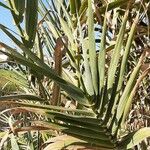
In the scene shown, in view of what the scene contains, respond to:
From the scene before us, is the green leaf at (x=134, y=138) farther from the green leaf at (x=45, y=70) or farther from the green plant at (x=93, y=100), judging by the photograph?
the green leaf at (x=45, y=70)

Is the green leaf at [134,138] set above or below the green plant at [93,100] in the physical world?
below

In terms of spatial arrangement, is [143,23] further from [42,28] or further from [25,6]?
[25,6]

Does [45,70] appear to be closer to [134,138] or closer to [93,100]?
[93,100]

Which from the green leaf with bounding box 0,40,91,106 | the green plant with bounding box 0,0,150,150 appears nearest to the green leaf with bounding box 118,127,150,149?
the green plant with bounding box 0,0,150,150

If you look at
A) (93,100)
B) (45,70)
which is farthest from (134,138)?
(45,70)

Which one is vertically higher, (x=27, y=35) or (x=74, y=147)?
(x=27, y=35)

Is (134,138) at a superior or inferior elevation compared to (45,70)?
A: inferior

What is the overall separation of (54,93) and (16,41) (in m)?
0.23

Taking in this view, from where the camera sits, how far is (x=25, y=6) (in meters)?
1.07

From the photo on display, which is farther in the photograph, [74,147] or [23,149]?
[23,149]

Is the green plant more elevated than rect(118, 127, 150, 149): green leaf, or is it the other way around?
the green plant

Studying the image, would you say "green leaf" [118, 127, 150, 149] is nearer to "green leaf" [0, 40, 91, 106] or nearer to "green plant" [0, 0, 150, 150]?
"green plant" [0, 0, 150, 150]

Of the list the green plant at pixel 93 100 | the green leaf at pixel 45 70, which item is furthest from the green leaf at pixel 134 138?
the green leaf at pixel 45 70

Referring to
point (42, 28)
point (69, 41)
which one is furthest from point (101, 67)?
point (42, 28)
